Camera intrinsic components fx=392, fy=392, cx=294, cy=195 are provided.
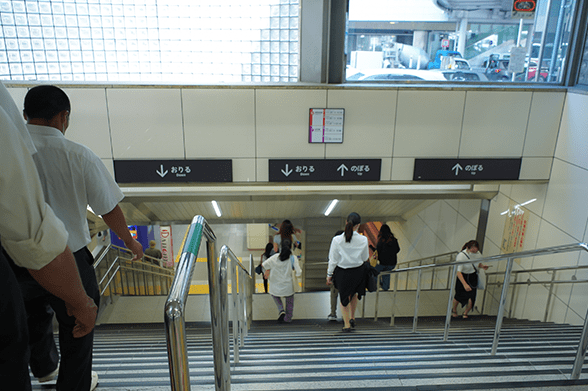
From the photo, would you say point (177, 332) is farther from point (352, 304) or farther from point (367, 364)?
point (352, 304)

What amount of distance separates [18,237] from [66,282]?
26 cm

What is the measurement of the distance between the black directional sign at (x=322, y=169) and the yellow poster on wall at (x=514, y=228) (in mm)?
2418

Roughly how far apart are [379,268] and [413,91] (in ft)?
12.9

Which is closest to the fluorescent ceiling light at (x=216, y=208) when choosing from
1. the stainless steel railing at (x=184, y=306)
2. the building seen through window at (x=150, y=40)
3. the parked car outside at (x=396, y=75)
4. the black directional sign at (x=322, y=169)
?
the black directional sign at (x=322, y=169)

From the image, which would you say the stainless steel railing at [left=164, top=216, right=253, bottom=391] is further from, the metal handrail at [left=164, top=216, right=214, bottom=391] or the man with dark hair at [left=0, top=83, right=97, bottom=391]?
the man with dark hair at [left=0, top=83, right=97, bottom=391]

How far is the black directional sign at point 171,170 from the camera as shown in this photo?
4.62 m

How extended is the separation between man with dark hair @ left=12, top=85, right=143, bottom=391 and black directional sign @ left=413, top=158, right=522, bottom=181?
3890 mm

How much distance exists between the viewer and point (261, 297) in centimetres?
768

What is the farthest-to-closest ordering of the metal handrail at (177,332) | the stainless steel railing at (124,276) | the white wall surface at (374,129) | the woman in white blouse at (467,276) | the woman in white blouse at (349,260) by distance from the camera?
the stainless steel railing at (124,276)
the woman in white blouse at (467,276)
the white wall surface at (374,129)
the woman in white blouse at (349,260)
the metal handrail at (177,332)

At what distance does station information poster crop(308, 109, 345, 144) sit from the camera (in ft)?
15.1

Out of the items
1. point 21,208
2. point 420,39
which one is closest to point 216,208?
point 420,39

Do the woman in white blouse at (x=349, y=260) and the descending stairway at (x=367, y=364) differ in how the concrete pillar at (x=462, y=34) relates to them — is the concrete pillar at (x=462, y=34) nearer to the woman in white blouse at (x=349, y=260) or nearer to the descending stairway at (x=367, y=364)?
the woman in white blouse at (x=349, y=260)

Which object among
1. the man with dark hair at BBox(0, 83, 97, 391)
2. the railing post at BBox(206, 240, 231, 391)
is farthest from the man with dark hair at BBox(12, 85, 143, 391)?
the man with dark hair at BBox(0, 83, 97, 391)

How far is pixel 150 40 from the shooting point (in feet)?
15.5
